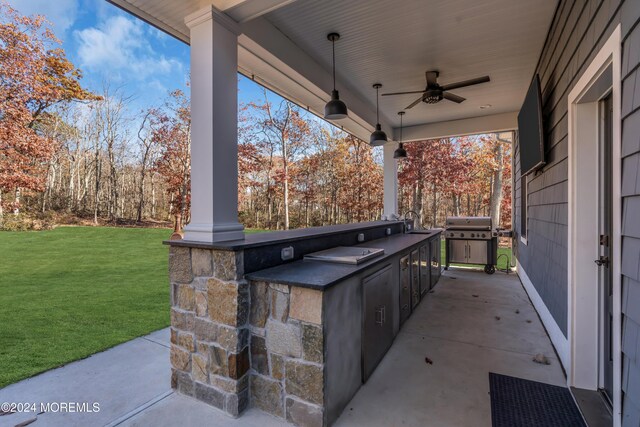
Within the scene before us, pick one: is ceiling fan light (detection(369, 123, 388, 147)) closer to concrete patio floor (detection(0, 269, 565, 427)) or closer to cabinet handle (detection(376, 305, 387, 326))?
concrete patio floor (detection(0, 269, 565, 427))

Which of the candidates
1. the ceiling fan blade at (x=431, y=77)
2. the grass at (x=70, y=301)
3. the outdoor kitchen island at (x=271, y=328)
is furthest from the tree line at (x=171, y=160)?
the outdoor kitchen island at (x=271, y=328)

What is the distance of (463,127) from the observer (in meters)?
5.96

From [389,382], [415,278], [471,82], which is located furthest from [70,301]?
[471,82]

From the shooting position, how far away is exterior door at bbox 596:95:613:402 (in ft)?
6.00

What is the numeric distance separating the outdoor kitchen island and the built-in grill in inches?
166

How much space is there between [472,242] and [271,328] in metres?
5.13

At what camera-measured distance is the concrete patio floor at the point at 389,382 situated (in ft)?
5.75

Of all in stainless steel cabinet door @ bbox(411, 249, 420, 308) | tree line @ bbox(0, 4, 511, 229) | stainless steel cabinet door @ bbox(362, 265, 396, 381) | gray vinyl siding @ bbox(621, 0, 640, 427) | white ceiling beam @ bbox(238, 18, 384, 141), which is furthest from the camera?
tree line @ bbox(0, 4, 511, 229)

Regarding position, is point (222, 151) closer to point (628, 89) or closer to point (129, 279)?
point (628, 89)

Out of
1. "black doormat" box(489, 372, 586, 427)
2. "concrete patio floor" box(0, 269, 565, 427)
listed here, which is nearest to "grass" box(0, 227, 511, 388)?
"concrete patio floor" box(0, 269, 565, 427)

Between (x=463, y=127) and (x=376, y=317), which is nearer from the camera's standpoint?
(x=376, y=317)

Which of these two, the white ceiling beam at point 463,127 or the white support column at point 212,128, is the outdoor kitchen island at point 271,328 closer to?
the white support column at point 212,128

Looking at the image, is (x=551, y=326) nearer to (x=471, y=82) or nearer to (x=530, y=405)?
(x=530, y=405)

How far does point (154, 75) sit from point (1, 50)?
20.0 feet
